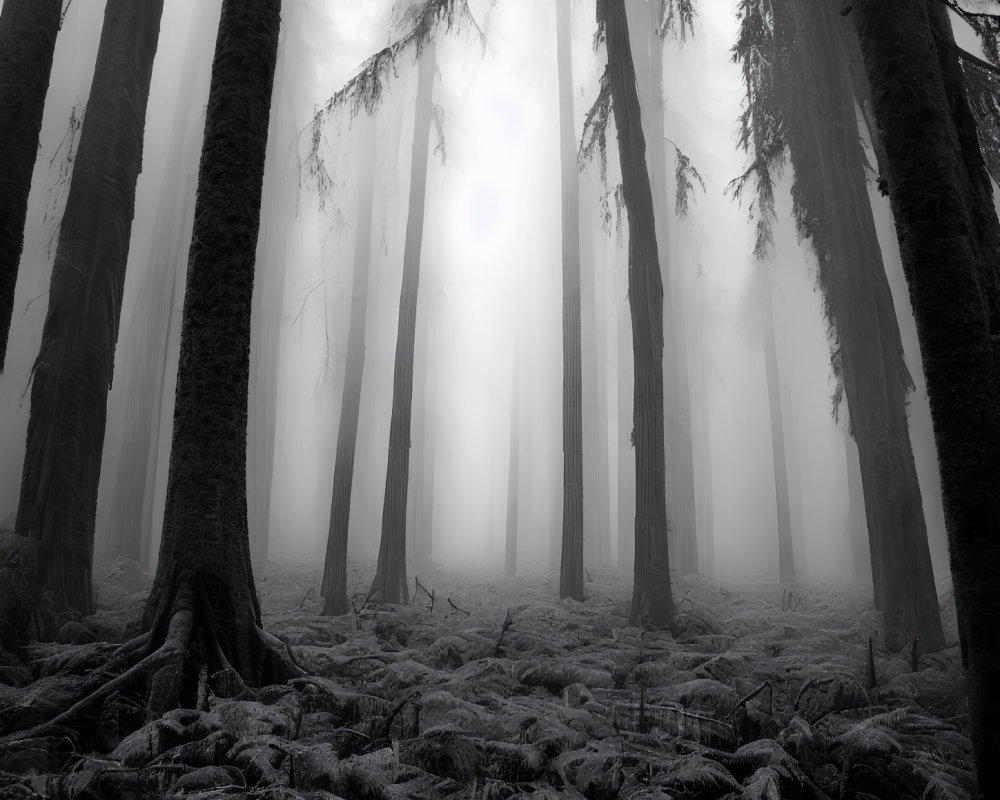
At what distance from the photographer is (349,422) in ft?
31.9

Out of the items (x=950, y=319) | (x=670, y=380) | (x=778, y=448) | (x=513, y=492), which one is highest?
(x=670, y=380)

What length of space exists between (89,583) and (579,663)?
15.3ft

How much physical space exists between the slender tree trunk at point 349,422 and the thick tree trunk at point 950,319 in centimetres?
727

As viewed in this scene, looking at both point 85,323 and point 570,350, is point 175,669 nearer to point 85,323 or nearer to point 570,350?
point 85,323

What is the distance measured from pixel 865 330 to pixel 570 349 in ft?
14.8

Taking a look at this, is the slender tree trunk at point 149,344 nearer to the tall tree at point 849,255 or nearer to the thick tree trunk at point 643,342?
the thick tree trunk at point 643,342

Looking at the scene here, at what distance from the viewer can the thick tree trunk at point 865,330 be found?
19.5ft

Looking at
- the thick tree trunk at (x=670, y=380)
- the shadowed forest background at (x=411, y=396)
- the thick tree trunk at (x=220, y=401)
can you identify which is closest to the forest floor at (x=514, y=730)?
the shadowed forest background at (x=411, y=396)

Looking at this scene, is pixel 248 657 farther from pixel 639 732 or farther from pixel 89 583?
pixel 89 583

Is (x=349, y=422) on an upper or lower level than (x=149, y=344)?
lower

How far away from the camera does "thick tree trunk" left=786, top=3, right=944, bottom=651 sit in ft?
19.5

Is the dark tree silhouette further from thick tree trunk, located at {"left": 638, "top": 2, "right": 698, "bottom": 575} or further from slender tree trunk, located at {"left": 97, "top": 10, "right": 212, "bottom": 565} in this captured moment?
slender tree trunk, located at {"left": 97, "top": 10, "right": 212, "bottom": 565}

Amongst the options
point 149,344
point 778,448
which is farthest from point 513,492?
point 149,344

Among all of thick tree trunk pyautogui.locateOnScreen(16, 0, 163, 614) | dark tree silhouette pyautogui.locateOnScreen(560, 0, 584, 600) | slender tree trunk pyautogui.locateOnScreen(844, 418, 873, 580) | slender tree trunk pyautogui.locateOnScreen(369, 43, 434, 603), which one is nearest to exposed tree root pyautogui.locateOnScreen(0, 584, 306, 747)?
thick tree trunk pyautogui.locateOnScreen(16, 0, 163, 614)
